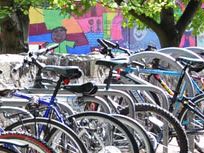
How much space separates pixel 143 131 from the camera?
4723 millimetres

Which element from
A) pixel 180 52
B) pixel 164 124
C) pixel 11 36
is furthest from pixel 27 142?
pixel 11 36

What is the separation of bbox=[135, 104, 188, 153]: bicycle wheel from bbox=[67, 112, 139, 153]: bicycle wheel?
0.62 metres

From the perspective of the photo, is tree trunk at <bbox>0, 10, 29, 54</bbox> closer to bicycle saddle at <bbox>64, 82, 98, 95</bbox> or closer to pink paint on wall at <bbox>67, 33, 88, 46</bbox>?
bicycle saddle at <bbox>64, 82, 98, 95</bbox>

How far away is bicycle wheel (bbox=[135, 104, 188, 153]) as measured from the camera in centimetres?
527

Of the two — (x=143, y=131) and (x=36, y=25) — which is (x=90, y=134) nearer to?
(x=143, y=131)

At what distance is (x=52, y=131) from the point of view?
13.8 feet

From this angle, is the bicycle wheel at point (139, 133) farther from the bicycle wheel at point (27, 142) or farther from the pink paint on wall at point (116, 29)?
the pink paint on wall at point (116, 29)

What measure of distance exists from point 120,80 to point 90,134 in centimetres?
154

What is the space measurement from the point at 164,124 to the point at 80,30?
26.6 metres

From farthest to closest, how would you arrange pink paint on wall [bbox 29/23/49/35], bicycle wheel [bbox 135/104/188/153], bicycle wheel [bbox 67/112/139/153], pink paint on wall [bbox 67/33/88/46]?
pink paint on wall [bbox 29/23/49/35], pink paint on wall [bbox 67/33/88/46], bicycle wheel [bbox 135/104/188/153], bicycle wheel [bbox 67/112/139/153]

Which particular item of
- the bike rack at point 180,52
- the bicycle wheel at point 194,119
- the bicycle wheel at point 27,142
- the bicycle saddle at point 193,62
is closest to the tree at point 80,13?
the bike rack at point 180,52

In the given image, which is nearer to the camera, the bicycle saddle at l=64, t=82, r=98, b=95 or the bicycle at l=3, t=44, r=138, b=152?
the bicycle at l=3, t=44, r=138, b=152

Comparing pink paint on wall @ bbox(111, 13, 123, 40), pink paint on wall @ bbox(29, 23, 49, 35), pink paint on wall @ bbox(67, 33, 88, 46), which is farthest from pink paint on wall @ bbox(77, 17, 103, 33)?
pink paint on wall @ bbox(29, 23, 49, 35)

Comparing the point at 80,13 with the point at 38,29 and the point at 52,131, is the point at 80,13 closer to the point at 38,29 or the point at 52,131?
the point at 52,131
